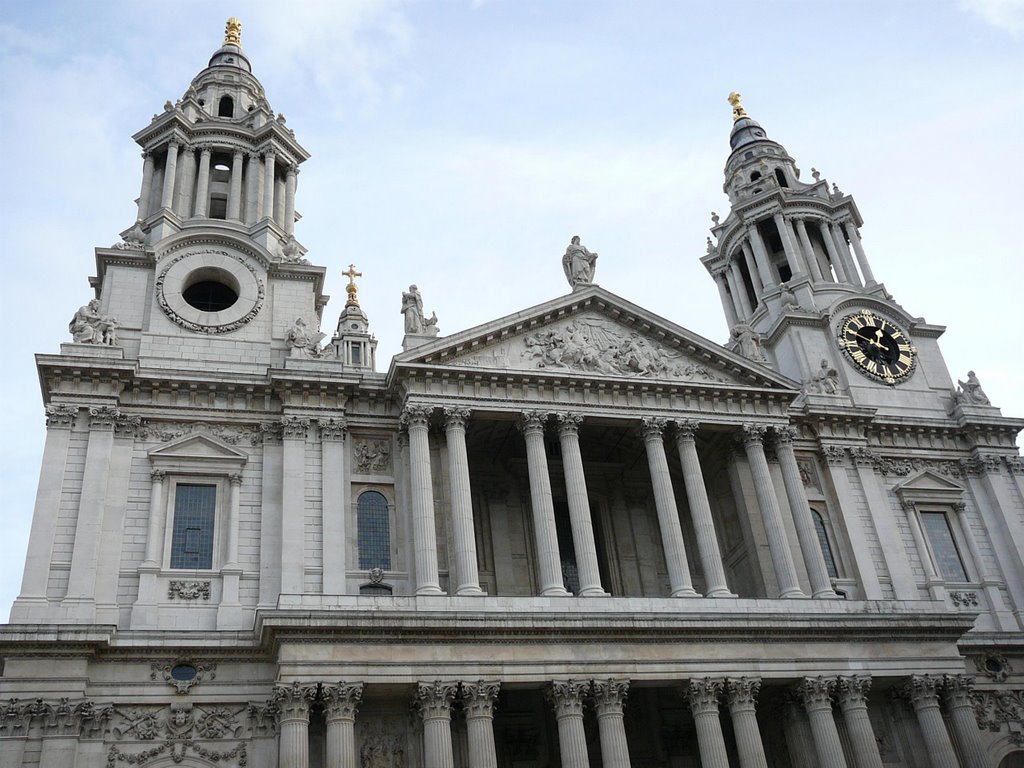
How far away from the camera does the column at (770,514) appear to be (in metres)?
31.6

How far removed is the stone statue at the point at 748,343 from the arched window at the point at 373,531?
47.4 feet

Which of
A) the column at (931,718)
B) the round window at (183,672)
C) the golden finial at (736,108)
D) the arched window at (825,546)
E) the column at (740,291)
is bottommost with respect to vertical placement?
the column at (931,718)

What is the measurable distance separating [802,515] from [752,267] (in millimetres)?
16411

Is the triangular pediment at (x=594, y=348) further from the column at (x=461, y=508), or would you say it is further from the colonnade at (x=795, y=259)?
the colonnade at (x=795, y=259)

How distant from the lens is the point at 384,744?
26.8 m

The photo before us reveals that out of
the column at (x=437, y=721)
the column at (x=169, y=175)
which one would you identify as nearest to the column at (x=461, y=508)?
the column at (x=437, y=721)

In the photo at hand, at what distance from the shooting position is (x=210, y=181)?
39656 millimetres

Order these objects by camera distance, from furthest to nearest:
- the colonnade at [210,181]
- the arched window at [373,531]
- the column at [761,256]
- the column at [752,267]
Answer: the column at [752,267] < the column at [761,256] < the colonnade at [210,181] < the arched window at [373,531]

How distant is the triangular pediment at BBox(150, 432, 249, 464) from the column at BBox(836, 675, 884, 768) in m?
18.8

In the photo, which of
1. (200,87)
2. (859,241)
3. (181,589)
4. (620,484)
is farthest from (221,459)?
(859,241)

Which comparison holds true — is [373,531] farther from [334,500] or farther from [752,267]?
[752,267]

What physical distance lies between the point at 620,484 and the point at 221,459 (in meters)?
13.9

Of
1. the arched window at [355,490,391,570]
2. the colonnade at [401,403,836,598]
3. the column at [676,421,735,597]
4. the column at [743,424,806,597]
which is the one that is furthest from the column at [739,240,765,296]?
the arched window at [355,490,391,570]

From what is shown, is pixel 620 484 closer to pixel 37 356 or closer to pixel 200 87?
pixel 37 356
